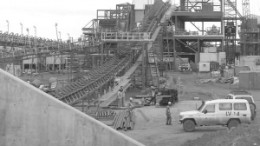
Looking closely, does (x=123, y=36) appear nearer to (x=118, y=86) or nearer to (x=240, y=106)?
(x=118, y=86)

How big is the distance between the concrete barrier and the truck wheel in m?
14.3

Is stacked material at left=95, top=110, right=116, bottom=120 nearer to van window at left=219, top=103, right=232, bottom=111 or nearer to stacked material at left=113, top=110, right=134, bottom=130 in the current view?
stacked material at left=113, top=110, right=134, bottom=130

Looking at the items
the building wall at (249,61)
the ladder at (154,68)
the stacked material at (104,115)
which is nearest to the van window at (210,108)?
the stacked material at (104,115)

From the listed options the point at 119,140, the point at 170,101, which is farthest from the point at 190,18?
the point at 119,140

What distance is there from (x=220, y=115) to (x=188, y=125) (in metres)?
1.81

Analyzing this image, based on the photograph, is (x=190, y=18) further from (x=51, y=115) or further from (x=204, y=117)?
(x=51, y=115)

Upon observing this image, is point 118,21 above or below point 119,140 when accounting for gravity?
above

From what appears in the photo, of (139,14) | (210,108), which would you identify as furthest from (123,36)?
(139,14)

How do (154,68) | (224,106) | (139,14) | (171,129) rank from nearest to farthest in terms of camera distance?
1. (224,106)
2. (171,129)
3. (154,68)
4. (139,14)

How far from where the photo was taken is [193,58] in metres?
87.7

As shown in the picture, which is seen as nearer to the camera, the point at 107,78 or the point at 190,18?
the point at 107,78

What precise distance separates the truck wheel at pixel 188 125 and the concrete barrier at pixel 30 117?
47.0 ft

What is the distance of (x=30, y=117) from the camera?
9.56 metres

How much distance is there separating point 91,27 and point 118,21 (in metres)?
14.6
